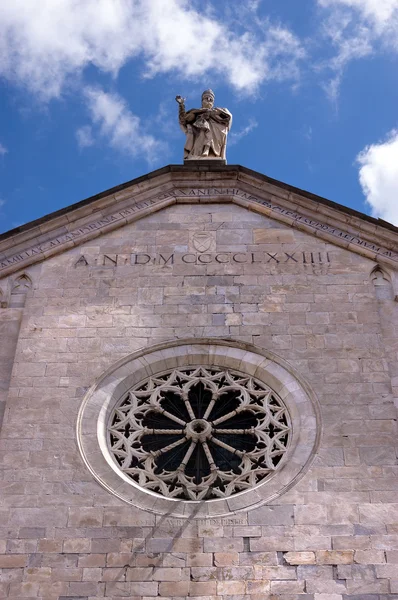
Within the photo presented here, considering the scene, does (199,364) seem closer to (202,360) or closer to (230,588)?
(202,360)

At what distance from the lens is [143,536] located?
1380 cm

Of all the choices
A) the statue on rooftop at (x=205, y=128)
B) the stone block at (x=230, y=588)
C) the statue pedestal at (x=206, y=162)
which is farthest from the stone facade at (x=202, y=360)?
the statue on rooftop at (x=205, y=128)

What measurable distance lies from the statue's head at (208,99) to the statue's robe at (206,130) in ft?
0.53

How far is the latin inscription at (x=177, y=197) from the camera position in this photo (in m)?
18.1

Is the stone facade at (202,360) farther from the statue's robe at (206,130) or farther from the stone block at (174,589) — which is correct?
the statue's robe at (206,130)

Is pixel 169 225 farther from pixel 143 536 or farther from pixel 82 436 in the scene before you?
pixel 143 536

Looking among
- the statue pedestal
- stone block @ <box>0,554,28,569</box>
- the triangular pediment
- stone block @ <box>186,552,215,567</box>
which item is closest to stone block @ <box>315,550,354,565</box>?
stone block @ <box>186,552,215,567</box>

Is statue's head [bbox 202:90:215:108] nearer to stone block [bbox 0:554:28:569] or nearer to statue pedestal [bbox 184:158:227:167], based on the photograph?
statue pedestal [bbox 184:158:227:167]

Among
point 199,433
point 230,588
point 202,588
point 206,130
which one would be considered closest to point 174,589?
point 202,588

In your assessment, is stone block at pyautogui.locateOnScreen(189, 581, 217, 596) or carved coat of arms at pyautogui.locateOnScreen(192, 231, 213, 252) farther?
carved coat of arms at pyautogui.locateOnScreen(192, 231, 213, 252)

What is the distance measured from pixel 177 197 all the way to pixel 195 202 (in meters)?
0.35

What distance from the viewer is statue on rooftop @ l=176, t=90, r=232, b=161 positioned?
20.3m

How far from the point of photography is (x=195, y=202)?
19172 millimetres

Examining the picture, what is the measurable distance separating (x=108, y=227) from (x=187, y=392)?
414cm
